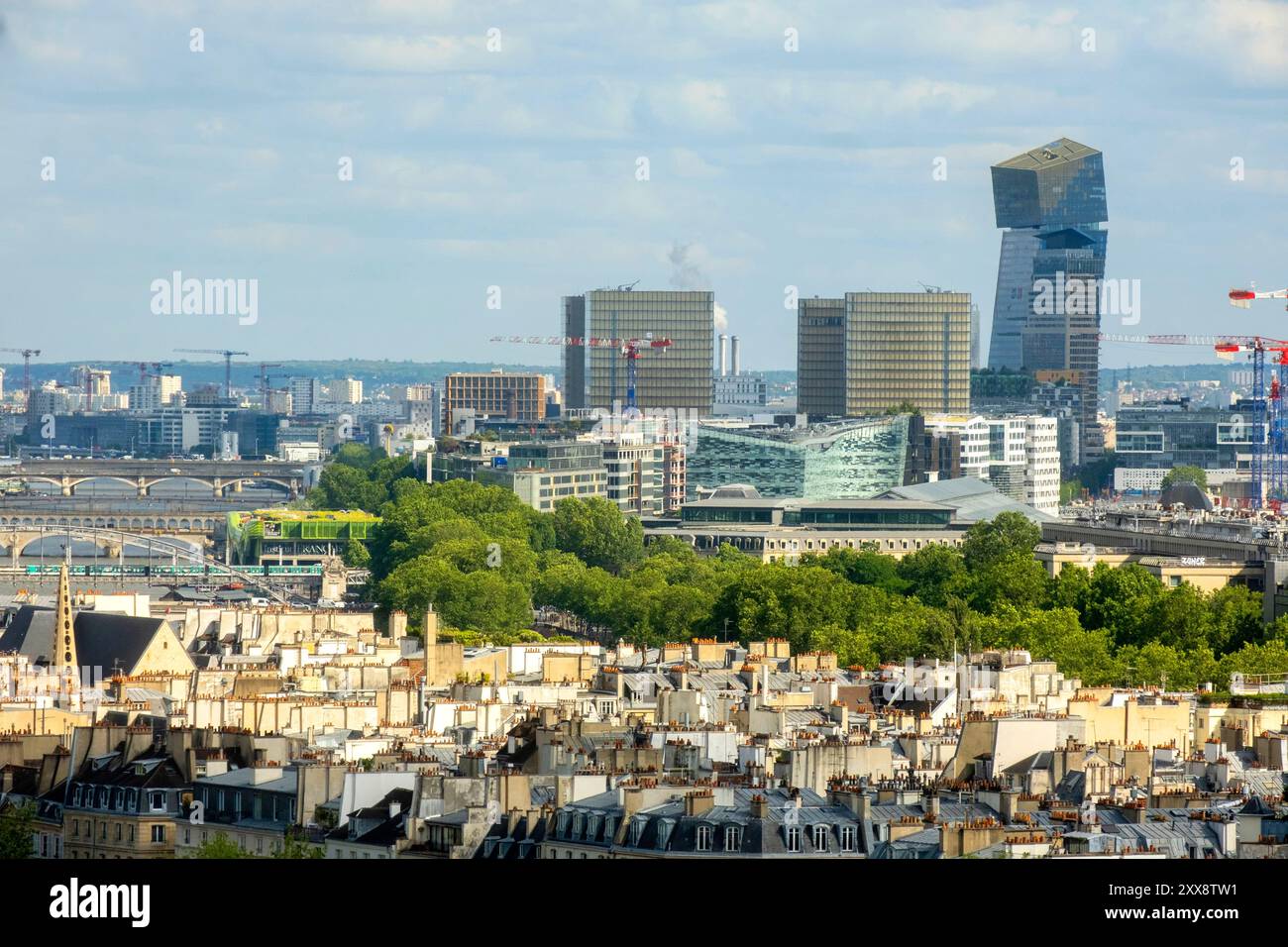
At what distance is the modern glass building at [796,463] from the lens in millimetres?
185250

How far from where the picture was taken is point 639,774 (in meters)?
35.5

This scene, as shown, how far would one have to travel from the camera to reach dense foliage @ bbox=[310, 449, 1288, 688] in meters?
76.6

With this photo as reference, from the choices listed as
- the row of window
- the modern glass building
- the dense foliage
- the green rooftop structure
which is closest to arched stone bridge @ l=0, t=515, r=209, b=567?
the green rooftop structure

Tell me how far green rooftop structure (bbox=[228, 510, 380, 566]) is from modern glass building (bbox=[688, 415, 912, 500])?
870 inches

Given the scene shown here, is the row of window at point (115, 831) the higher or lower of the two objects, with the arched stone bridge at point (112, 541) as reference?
higher

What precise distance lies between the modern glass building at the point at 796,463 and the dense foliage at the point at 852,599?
43.3 meters

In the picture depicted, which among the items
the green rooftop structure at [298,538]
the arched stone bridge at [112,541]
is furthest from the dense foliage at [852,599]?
the arched stone bridge at [112,541]

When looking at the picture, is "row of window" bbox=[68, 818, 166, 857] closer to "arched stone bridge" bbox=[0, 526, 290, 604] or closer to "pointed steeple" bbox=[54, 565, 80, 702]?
"pointed steeple" bbox=[54, 565, 80, 702]

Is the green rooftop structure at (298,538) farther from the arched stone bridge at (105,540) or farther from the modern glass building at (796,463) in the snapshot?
the modern glass building at (796,463)

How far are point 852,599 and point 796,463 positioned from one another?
301ft

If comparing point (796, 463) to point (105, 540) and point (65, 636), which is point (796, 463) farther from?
point (65, 636)

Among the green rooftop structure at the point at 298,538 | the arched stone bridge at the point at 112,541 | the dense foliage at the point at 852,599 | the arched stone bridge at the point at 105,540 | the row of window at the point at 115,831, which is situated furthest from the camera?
the arched stone bridge at the point at 105,540
